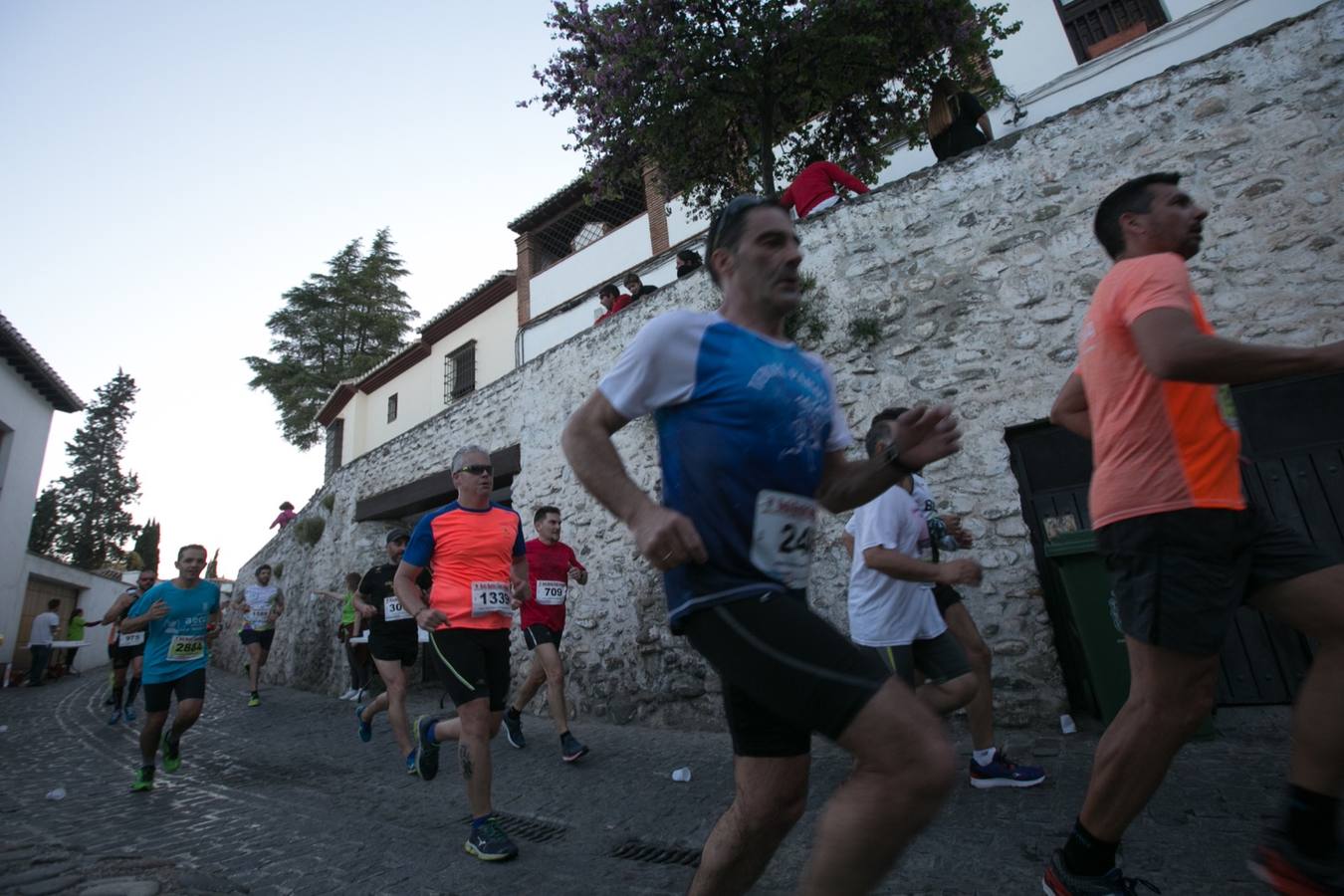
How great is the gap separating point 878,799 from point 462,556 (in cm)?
337

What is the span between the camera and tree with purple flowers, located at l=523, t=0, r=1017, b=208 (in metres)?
7.77

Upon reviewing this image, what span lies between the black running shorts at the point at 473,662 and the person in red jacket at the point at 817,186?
5.57 metres

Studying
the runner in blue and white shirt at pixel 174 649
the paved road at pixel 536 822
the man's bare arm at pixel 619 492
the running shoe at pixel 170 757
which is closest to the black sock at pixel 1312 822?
the paved road at pixel 536 822

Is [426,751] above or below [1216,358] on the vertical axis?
below

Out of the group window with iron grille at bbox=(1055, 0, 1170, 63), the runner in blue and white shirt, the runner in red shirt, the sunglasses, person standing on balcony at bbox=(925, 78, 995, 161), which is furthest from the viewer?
window with iron grille at bbox=(1055, 0, 1170, 63)

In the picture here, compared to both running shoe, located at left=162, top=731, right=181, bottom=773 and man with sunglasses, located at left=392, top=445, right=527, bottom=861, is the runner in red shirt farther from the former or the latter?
running shoe, located at left=162, top=731, right=181, bottom=773

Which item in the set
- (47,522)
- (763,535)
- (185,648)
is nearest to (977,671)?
(763,535)

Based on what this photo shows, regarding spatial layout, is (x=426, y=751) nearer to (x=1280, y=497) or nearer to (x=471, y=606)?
(x=471, y=606)

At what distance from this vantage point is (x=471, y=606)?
159 inches

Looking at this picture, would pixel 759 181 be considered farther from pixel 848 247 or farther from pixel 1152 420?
pixel 1152 420

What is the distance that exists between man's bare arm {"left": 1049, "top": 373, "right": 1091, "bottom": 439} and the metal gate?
2868 mm

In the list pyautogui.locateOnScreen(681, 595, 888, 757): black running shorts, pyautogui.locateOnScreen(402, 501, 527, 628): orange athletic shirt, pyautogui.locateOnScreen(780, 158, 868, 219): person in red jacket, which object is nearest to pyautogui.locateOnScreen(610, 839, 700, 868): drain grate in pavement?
pyautogui.locateOnScreen(402, 501, 527, 628): orange athletic shirt

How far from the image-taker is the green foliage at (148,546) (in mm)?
41969

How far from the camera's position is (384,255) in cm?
2941
